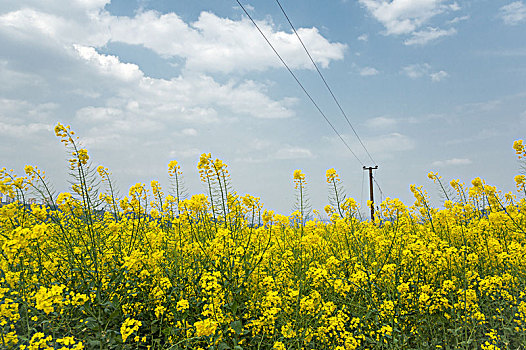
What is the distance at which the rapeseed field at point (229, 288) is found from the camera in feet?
11.3

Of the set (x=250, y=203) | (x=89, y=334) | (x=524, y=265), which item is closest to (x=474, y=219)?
(x=524, y=265)

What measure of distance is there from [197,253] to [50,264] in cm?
150

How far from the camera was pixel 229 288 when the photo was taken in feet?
11.7

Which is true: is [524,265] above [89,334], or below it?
above

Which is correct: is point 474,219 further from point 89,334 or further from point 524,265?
point 89,334

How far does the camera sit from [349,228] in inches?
199

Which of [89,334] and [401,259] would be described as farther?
[401,259]

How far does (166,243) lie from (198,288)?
0.90m

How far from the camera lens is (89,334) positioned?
3621 millimetres

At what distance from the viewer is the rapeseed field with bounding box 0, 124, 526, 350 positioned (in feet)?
11.3

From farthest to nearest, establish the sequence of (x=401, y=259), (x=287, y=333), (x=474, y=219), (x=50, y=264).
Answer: (x=474, y=219), (x=401, y=259), (x=50, y=264), (x=287, y=333)


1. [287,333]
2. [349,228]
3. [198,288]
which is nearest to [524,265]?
[349,228]

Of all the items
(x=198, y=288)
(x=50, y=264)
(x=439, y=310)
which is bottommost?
(x=439, y=310)

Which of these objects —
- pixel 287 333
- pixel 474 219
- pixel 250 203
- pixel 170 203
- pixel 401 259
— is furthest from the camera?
pixel 474 219
